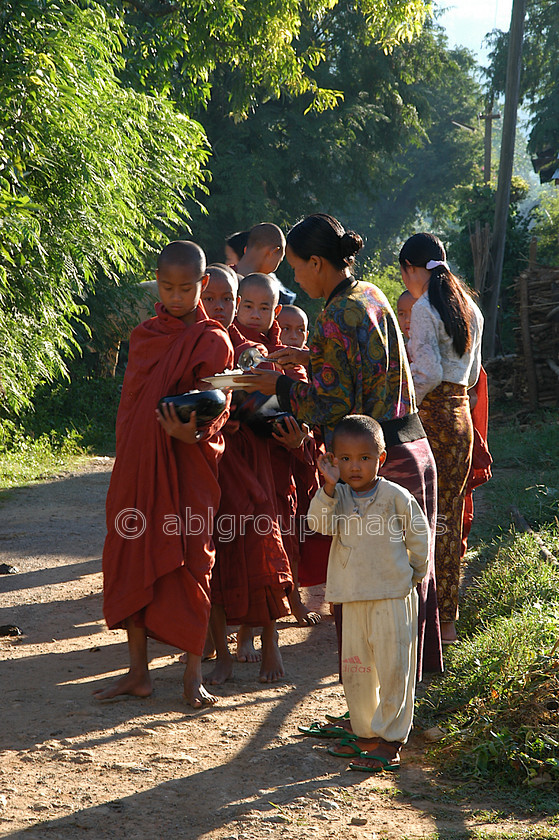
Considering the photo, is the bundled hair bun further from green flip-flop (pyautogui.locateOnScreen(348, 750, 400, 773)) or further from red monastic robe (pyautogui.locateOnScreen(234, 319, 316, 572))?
green flip-flop (pyautogui.locateOnScreen(348, 750, 400, 773))

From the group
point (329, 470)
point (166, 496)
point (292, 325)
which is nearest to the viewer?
Result: point (329, 470)

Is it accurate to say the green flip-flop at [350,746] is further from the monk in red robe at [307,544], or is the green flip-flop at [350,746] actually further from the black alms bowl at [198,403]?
the monk in red robe at [307,544]

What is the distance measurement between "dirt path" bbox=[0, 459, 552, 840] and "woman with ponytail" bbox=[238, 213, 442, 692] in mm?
667

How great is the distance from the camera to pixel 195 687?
3.91 m

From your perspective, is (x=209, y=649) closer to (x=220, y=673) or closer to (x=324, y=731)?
(x=220, y=673)

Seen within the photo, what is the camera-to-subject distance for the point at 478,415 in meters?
5.37

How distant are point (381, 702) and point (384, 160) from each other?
86.2 feet

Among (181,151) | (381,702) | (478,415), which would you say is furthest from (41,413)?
(381,702)

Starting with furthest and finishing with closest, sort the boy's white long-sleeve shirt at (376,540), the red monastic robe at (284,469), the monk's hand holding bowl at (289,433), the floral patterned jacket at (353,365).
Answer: the red monastic robe at (284,469) < the monk's hand holding bowl at (289,433) < the floral patterned jacket at (353,365) < the boy's white long-sleeve shirt at (376,540)

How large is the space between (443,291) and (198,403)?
5.24ft

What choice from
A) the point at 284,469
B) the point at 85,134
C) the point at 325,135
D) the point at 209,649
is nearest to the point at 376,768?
the point at 209,649

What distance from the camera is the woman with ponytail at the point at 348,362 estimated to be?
3.50 metres

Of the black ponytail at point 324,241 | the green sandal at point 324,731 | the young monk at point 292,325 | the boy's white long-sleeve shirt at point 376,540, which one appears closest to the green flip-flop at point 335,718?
the green sandal at point 324,731

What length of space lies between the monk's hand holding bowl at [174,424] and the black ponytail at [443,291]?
5.04 ft
